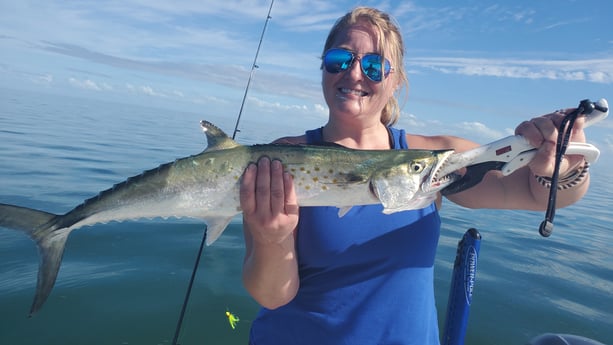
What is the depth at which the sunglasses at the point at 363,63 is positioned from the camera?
2.68 m

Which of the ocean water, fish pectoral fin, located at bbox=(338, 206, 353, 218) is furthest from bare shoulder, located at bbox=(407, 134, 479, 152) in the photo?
the ocean water

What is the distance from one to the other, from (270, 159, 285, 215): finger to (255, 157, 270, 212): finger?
27 mm

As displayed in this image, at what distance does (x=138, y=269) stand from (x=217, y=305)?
4.73 ft

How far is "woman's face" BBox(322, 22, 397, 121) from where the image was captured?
2.67 m

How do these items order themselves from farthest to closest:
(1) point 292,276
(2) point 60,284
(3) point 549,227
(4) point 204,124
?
(2) point 60,284
(4) point 204,124
(1) point 292,276
(3) point 549,227

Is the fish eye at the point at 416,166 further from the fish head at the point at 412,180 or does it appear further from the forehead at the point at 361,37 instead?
the forehead at the point at 361,37

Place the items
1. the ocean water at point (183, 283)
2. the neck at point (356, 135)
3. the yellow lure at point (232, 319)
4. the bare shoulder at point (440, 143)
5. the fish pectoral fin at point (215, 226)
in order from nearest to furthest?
1. the fish pectoral fin at point (215, 226)
2. the neck at point (356, 135)
3. the bare shoulder at point (440, 143)
4. the ocean water at point (183, 283)
5. the yellow lure at point (232, 319)

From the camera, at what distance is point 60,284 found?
15.0 feet

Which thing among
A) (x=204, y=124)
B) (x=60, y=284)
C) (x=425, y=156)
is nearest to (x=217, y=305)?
(x=60, y=284)

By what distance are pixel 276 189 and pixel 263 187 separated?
87 mm

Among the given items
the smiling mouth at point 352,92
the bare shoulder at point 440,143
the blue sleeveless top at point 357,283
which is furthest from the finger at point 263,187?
the bare shoulder at point 440,143

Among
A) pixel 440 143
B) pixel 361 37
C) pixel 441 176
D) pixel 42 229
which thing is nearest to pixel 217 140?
pixel 361 37

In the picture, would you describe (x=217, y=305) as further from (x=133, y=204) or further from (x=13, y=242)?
(x=13, y=242)

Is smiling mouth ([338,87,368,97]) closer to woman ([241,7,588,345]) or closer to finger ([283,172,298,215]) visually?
woman ([241,7,588,345])
